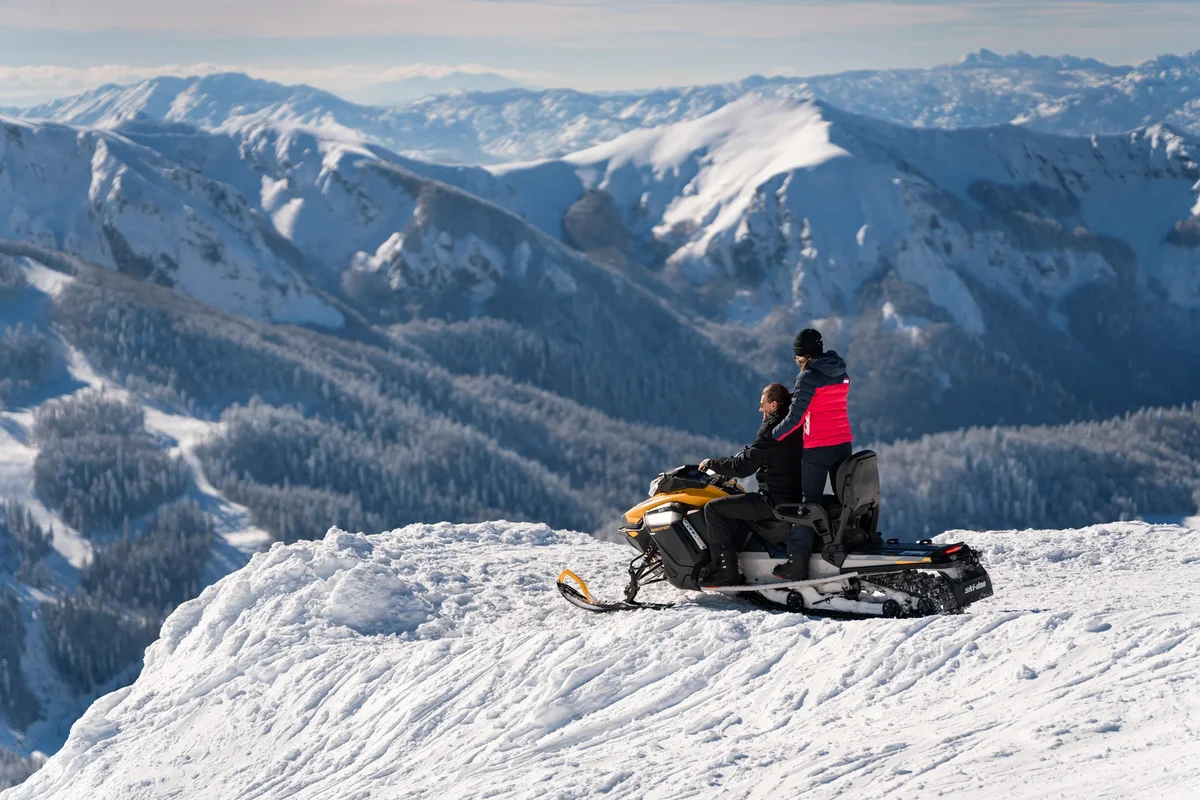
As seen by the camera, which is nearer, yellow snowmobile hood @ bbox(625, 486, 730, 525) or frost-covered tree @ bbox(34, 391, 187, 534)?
yellow snowmobile hood @ bbox(625, 486, 730, 525)

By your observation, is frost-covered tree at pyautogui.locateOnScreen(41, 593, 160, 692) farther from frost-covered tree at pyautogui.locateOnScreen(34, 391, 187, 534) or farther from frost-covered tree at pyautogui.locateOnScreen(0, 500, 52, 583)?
frost-covered tree at pyautogui.locateOnScreen(34, 391, 187, 534)

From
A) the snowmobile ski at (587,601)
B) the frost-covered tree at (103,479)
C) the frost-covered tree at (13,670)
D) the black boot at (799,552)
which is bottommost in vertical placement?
the frost-covered tree at (13,670)

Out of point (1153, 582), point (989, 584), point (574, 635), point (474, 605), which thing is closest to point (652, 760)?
point (574, 635)

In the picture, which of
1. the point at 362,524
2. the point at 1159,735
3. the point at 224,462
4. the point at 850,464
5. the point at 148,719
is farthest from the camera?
the point at 224,462

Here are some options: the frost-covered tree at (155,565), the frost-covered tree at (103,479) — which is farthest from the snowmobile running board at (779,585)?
the frost-covered tree at (103,479)

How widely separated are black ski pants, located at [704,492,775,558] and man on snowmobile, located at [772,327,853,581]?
39.2 inches

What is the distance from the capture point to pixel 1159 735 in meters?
12.0

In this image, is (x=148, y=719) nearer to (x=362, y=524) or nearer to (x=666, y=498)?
(x=666, y=498)

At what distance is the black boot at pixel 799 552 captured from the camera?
55.7ft

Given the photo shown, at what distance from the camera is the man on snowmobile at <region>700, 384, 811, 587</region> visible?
1678cm

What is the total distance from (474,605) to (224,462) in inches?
7436

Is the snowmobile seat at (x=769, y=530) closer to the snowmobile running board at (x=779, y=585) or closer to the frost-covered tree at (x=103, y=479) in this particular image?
the snowmobile running board at (x=779, y=585)

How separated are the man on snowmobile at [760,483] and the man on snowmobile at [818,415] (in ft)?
0.81

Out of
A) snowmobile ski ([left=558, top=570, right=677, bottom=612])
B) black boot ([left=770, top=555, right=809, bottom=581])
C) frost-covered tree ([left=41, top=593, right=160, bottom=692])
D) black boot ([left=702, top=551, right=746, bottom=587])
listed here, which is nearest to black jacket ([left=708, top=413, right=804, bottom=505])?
black boot ([left=770, top=555, right=809, bottom=581])
